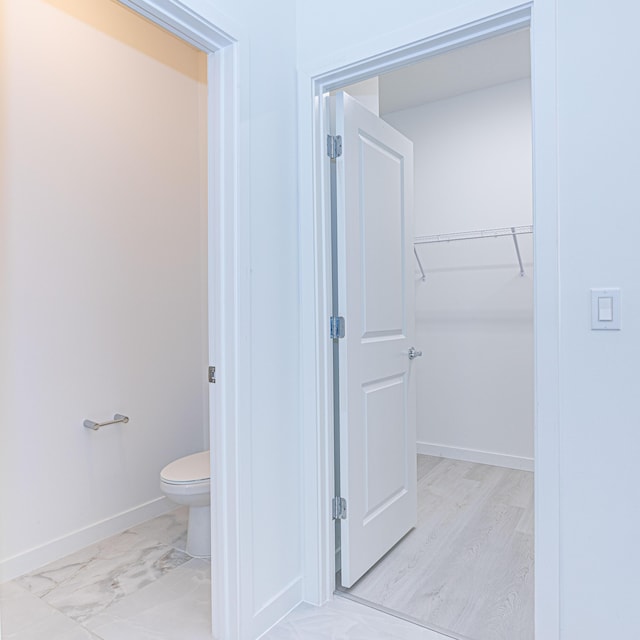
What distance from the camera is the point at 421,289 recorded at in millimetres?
3697

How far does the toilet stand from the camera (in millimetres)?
2051

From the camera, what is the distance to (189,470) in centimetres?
218

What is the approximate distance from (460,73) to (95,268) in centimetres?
256

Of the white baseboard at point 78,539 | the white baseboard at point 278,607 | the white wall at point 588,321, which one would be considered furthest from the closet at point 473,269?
the white baseboard at point 78,539

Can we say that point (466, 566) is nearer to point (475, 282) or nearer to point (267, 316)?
point (267, 316)

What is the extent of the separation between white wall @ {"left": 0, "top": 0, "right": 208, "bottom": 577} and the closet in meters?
1.50

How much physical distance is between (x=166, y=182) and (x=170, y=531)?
189cm

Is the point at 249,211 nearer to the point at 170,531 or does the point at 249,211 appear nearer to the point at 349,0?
the point at 349,0

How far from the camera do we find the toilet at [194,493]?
2.05 m

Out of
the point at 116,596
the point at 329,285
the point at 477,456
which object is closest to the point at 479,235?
the point at 477,456

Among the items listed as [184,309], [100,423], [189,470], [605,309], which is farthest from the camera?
[184,309]

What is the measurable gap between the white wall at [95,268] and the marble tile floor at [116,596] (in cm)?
14

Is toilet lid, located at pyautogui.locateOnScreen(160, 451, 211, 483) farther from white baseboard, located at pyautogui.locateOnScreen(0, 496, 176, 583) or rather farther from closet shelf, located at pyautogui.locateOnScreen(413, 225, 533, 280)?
closet shelf, located at pyautogui.locateOnScreen(413, 225, 533, 280)

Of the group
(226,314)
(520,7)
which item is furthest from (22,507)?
(520,7)
